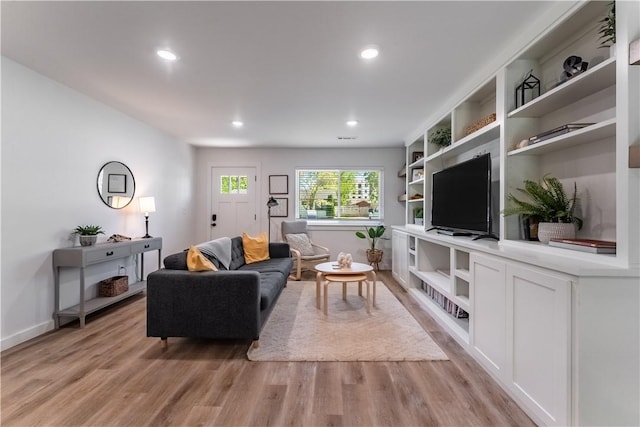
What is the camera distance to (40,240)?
2623 millimetres

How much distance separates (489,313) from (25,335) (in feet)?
12.3

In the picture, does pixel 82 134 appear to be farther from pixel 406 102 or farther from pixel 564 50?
pixel 564 50

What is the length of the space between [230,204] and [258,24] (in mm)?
4265

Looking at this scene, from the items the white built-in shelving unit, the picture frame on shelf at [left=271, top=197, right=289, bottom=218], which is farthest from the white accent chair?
the white built-in shelving unit

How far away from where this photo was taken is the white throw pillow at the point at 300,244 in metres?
5.05

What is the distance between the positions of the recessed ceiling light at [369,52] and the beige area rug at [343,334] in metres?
2.33

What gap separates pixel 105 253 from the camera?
298 cm

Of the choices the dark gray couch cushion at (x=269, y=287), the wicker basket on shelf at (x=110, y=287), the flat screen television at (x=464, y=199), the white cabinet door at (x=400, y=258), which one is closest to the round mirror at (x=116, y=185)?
the wicker basket on shelf at (x=110, y=287)

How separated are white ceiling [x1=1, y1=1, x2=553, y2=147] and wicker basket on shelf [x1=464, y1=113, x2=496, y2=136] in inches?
17.0

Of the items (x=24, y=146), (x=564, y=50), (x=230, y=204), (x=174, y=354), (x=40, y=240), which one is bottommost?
(x=174, y=354)

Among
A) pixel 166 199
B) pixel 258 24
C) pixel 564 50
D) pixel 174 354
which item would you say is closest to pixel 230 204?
pixel 166 199

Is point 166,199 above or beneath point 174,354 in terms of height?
above

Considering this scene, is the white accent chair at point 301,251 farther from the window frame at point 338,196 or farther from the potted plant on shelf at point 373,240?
the potted plant on shelf at point 373,240

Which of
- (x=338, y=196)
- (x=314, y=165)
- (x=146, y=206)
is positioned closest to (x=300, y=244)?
(x=338, y=196)
